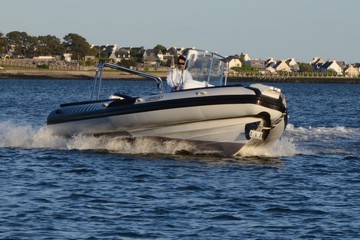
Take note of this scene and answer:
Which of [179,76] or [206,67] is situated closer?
[179,76]

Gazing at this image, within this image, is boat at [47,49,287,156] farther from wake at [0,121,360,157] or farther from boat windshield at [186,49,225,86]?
wake at [0,121,360,157]

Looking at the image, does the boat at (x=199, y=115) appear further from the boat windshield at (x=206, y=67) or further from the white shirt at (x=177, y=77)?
the white shirt at (x=177, y=77)

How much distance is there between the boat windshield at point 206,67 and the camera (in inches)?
876

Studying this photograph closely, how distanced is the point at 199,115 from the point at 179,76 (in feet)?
5.70

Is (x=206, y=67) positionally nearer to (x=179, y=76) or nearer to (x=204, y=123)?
(x=179, y=76)

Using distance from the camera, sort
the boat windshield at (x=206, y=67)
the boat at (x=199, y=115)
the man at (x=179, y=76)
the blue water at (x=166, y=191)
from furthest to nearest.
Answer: the boat windshield at (x=206, y=67) < the man at (x=179, y=76) < the boat at (x=199, y=115) < the blue water at (x=166, y=191)

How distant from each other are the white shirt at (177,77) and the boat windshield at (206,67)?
0.33 meters

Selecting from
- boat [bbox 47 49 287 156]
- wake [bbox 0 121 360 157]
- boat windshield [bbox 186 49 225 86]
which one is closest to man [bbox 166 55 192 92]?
boat [bbox 47 49 287 156]

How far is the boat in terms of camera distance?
66.3 feet

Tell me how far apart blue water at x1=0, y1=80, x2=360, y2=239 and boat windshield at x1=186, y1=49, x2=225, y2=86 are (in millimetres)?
1882

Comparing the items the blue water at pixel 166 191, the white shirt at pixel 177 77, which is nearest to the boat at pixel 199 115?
the white shirt at pixel 177 77

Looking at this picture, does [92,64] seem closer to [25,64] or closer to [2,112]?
[25,64]

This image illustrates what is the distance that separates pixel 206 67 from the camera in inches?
884

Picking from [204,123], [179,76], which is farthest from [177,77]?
[204,123]
